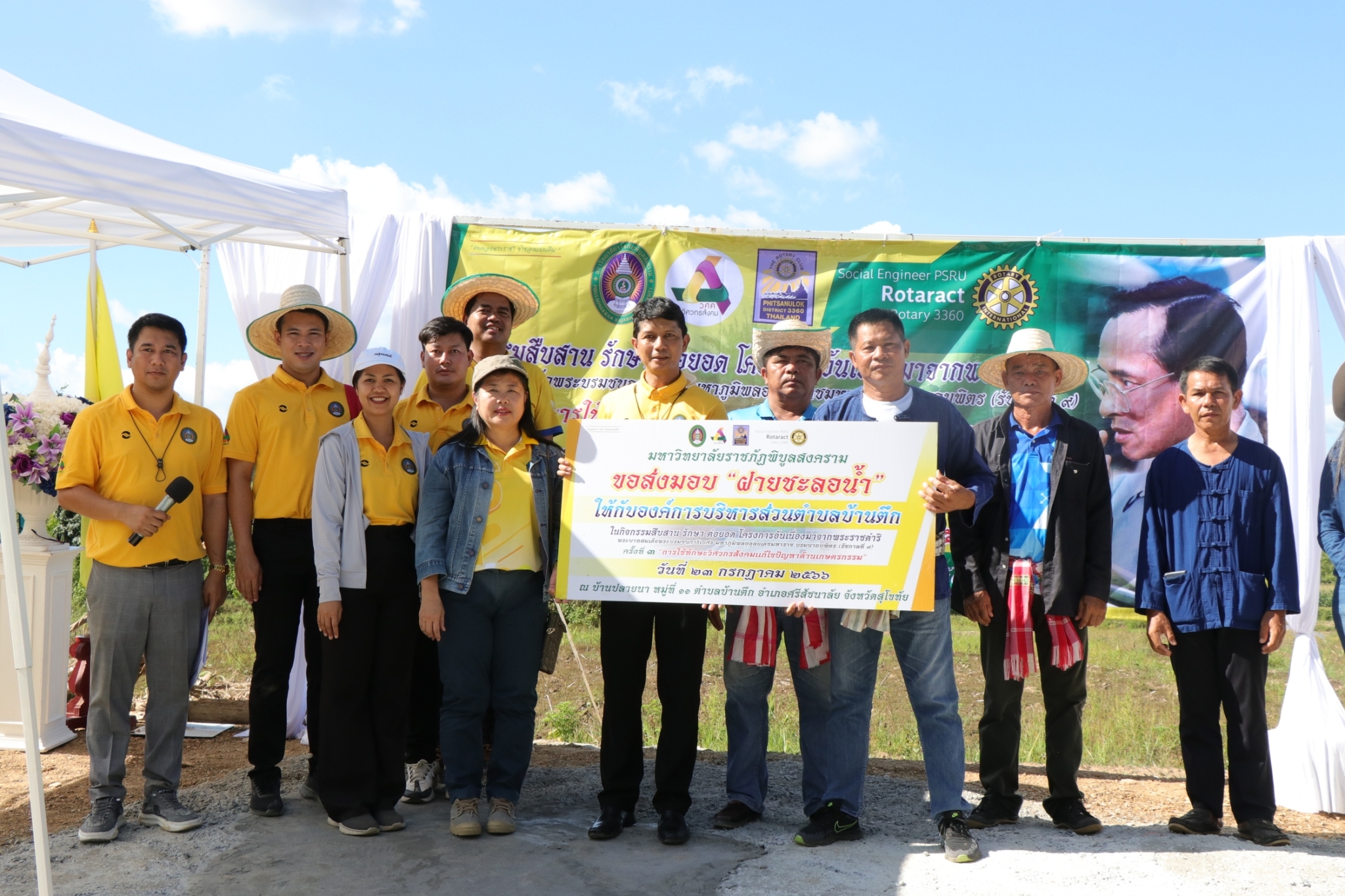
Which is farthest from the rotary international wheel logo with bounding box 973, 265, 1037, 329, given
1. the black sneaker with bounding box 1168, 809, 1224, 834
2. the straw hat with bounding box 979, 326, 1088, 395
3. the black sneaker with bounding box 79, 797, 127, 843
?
the black sneaker with bounding box 79, 797, 127, 843

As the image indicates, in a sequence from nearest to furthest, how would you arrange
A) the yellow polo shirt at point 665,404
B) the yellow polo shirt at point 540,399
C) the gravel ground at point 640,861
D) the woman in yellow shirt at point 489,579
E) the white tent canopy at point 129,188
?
the white tent canopy at point 129,188 → the gravel ground at point 640,861 → the woman in yellow shirt at point 489,579 → the yellow polo shirt at point 665,404 → the yellow polo shirt at point 540,399

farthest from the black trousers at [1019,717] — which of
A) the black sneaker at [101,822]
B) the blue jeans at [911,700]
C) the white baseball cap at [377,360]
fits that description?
the black sneaker at [101,822]

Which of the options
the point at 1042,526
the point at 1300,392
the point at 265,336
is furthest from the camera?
the point at 1300,392

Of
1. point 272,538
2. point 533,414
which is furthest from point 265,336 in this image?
point 533,414

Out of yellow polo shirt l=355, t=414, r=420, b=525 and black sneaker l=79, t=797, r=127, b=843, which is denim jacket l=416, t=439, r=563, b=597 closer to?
yellow polo shirt l=355, t=414, r=420, b=525

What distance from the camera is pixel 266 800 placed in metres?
4.42

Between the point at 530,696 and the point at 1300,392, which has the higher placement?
the point at 1300,392

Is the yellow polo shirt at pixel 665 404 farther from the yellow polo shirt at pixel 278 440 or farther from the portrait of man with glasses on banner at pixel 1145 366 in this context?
the portrait of man with glasses on banner at pixel 1145 366

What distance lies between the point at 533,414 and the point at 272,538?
49.4 inches

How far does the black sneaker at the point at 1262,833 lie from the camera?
4227 millimetres

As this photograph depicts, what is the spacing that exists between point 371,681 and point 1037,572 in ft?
9.46

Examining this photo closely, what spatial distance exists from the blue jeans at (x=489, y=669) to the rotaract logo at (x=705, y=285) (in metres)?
2.42

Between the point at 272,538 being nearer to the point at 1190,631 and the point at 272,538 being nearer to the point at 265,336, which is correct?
the point at 265,336

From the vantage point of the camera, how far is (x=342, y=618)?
163 inches
